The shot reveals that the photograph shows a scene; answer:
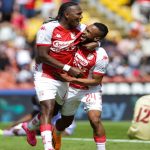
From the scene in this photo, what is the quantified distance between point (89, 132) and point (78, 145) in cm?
385

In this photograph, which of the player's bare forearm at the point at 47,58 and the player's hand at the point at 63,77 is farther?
the player's hand at the point at 63,77

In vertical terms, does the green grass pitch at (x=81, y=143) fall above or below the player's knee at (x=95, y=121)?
below

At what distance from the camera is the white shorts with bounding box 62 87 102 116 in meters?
11.1

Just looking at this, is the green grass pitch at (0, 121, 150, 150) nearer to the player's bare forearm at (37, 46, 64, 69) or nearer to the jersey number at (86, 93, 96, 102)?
the jersey number at (86, 93, 96, 102)

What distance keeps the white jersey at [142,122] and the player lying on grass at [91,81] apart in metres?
Answer: 3.55

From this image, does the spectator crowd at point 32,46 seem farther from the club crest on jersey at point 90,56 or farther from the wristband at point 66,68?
the wristband at point 66,68

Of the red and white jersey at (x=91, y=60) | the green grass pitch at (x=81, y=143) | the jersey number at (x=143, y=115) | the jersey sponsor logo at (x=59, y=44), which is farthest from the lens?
the jersey number at (x=143, y=115)

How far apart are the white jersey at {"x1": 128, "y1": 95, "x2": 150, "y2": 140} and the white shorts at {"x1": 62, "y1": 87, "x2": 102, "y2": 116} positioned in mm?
3446

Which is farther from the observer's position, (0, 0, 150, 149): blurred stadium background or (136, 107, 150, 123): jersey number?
(0, 0, 150, 149): blurred stadium background

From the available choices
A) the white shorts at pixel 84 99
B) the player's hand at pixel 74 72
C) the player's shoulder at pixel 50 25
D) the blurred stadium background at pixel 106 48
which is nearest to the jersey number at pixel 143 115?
the white shorts at pixel 84 99

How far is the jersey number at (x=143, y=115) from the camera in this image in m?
14.8

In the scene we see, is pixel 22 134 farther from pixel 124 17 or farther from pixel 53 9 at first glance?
pixel 124 17

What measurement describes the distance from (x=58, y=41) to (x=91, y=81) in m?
0.75

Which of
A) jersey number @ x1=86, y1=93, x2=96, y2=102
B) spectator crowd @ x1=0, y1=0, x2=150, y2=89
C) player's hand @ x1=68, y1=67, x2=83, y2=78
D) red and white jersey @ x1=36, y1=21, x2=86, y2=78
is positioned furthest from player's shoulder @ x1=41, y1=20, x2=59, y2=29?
spectator crowd @ x1=0, y1=0, x2=150, y2=89
